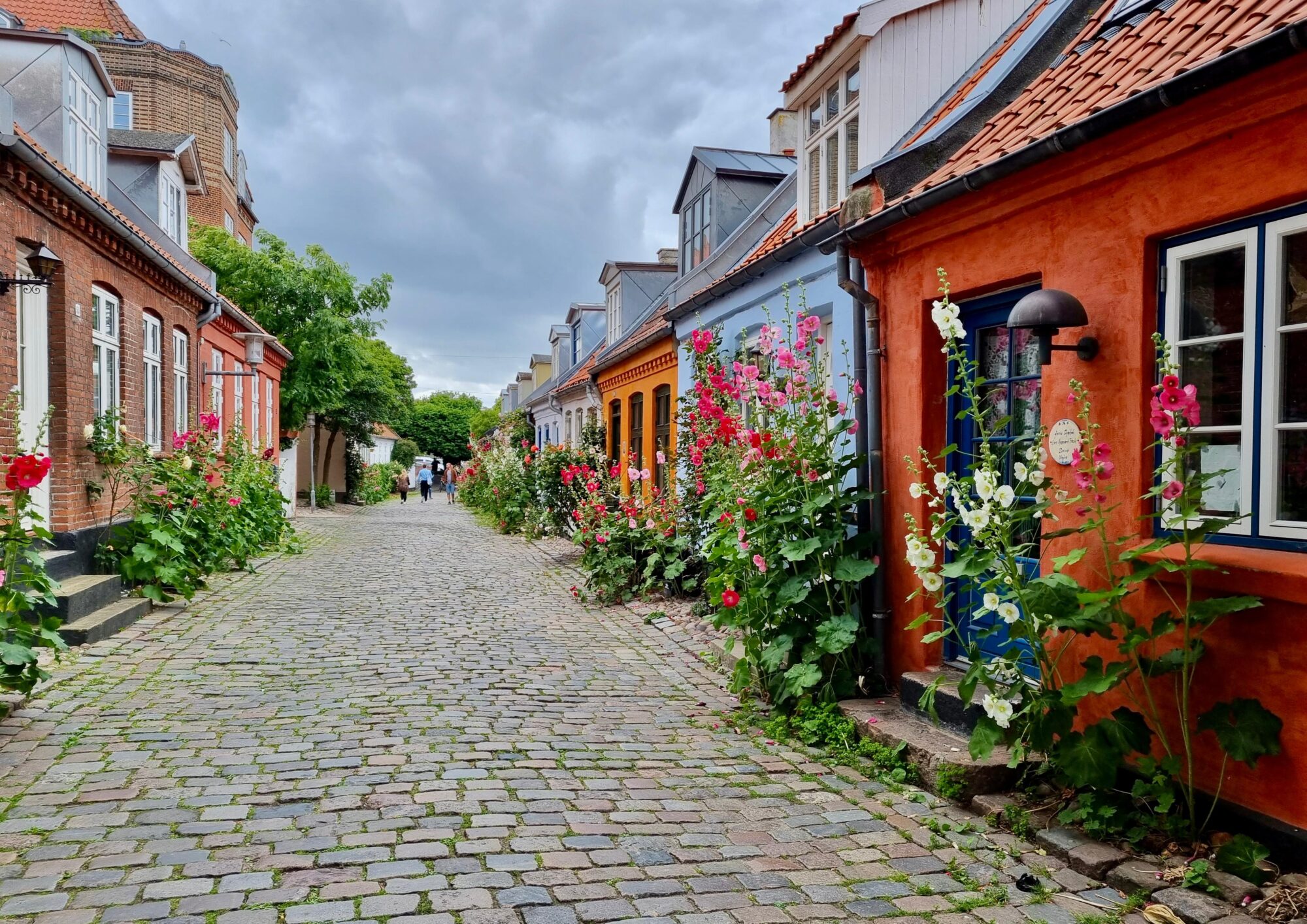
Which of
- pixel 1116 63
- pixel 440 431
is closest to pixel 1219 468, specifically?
pixel 1116 63

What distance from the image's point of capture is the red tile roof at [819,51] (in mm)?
7484

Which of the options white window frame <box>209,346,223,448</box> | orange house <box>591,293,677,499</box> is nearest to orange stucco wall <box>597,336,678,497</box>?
orange house <box>591,293,677,499</box>

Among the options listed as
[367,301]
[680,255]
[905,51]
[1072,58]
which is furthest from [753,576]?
[367,301]

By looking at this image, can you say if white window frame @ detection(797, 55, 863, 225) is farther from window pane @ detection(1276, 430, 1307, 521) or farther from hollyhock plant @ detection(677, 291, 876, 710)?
window pane @ detection(1276, 430, 1307, 521)

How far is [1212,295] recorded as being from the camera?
404 cm

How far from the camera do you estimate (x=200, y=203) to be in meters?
33.6

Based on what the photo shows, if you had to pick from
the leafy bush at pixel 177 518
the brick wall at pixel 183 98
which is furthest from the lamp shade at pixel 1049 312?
the brick wall at pixel 183 98

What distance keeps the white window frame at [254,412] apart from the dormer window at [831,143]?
49.1 feet

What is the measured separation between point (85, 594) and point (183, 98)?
30.8 metres

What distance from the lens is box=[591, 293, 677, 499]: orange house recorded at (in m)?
13.6

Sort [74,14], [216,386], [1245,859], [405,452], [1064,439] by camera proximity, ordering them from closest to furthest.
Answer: [1245,859], [1064,439], [216,386], [74,14], [405,452]

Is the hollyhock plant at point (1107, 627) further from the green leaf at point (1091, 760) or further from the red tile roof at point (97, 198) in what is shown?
the red tile roof at point (97, 198)

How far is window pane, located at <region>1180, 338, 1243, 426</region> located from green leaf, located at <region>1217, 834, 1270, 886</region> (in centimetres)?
163

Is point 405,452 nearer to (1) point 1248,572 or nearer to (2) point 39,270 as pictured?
(2) point 39,270
